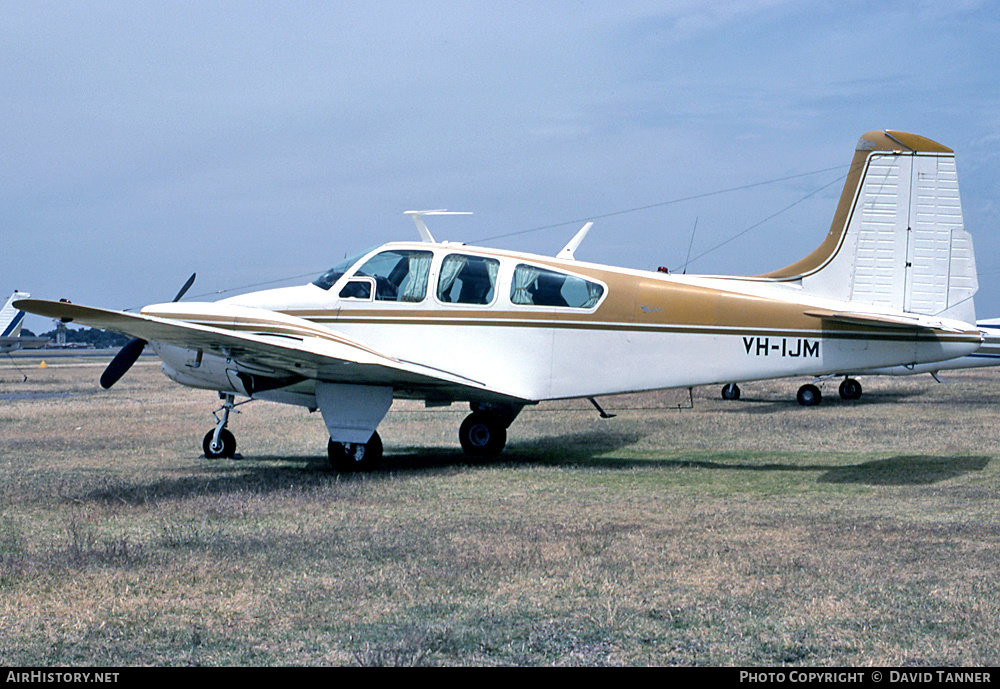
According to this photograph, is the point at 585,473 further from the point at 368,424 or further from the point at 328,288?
the point at 328,288

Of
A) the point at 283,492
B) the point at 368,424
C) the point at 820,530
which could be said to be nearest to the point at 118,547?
the point at 283,492

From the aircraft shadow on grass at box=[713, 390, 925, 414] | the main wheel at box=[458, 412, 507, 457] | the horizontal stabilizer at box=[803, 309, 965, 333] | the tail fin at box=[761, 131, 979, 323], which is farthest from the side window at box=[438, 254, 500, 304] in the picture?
the aircraft shadow on grass at box=[713, 390, 925, 414]

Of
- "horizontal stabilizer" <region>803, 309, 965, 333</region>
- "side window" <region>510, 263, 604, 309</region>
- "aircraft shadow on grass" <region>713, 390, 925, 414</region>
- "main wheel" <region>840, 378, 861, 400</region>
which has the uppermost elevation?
"side window" <region>510, 263, 604, 309</region>

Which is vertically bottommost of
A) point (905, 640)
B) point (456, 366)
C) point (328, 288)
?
point (905, 640)

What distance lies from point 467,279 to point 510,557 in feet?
19.1

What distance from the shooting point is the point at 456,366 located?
38.4 feet

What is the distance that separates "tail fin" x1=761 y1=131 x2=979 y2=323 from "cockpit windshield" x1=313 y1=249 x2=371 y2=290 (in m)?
5.37

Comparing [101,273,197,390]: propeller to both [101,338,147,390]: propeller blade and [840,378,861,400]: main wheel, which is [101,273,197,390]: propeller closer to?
[101,338,147,390]: propeller blade

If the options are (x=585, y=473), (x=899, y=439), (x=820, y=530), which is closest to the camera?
(x=820, y=530)

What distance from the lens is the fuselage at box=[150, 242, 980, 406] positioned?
35.4 feet

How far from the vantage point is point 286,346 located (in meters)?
10.1
